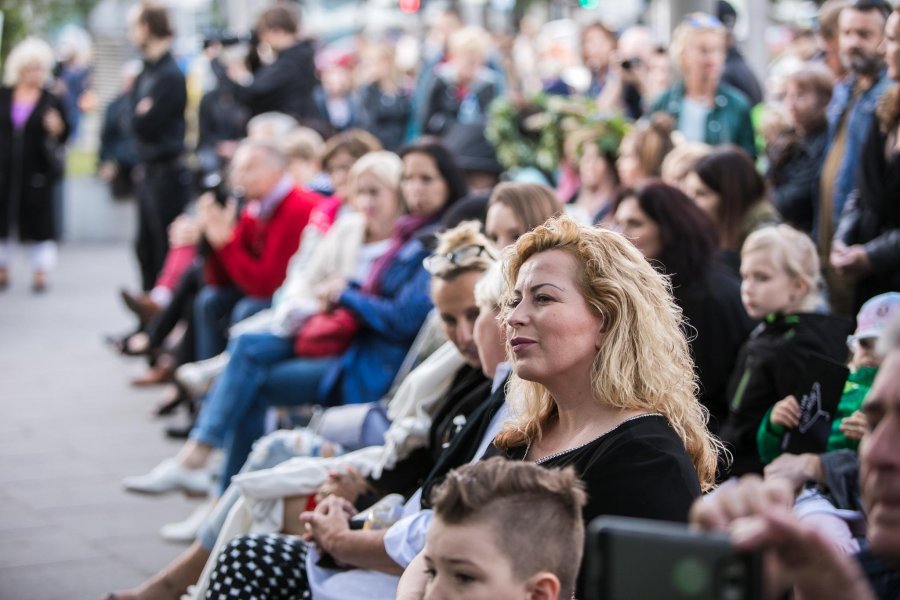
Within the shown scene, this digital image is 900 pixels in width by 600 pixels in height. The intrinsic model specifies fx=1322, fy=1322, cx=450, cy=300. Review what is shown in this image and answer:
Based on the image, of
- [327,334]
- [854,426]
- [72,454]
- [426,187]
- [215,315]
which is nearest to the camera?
[854,426]

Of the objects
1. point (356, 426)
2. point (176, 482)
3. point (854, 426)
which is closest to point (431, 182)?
point (356, 426)

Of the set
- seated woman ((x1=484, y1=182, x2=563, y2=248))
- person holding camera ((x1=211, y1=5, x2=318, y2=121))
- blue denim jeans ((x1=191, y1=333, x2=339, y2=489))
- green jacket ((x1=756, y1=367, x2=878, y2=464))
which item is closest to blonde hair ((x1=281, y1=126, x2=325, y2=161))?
person holding camera ((x1=211, y1=5, x2=318, y2=121))

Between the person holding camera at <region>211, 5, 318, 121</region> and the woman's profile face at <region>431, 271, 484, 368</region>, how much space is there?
6.16 m

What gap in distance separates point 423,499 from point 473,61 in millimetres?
6946

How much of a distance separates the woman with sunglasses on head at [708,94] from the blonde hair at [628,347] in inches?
169

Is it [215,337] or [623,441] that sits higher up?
[623,441]

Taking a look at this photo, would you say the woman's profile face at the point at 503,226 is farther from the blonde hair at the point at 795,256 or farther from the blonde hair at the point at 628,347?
the blonde hair at the point at 628,347

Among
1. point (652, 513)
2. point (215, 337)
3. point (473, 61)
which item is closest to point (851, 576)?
point (652, 513)

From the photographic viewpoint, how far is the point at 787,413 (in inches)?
153

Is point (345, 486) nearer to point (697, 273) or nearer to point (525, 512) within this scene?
point (697, 273)

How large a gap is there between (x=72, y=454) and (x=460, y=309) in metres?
3.74

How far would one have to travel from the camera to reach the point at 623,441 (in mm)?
2846

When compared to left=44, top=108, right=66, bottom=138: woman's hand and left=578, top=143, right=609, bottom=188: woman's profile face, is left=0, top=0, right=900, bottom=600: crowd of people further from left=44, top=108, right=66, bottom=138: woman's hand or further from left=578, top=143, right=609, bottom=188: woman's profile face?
left=44, top=108, right=66, bottom=138: woman's hand

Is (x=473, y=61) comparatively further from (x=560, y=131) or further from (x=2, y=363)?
(x=2, y=363)
